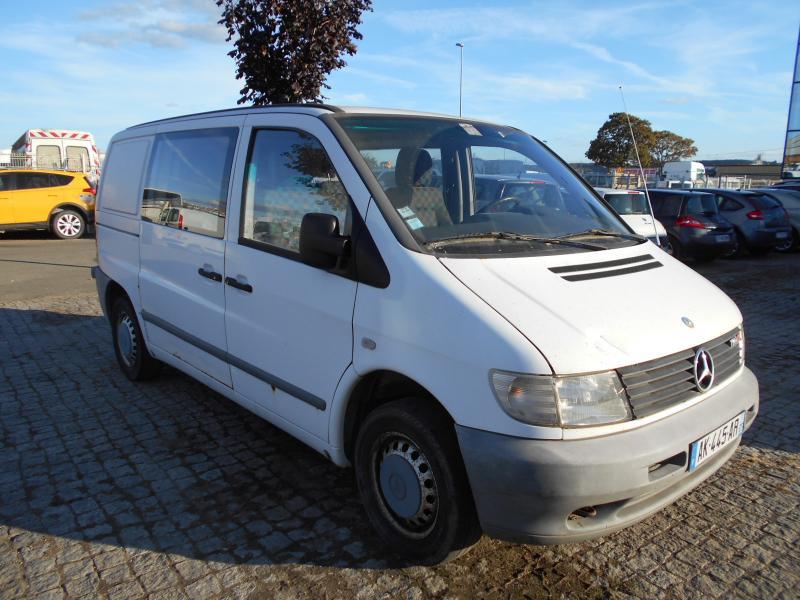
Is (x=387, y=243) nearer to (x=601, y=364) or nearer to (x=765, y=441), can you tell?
(x=601, y=364)

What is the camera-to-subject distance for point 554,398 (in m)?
2.34

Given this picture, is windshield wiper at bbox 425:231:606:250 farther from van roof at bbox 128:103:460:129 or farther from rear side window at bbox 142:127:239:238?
rear side window at bbox 142:127:239:238

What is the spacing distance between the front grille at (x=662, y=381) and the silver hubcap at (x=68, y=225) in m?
17.1

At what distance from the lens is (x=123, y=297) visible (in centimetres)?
530

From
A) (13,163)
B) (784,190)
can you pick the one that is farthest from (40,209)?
(784,190)

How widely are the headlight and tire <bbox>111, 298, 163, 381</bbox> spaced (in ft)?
11.7

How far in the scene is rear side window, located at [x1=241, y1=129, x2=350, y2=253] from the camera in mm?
3135

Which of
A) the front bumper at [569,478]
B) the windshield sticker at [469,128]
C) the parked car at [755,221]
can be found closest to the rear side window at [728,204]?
the parked car at [755,221]

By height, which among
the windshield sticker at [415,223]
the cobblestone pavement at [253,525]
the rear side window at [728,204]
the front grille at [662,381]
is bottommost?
the cobblestone pavement at [253,525]

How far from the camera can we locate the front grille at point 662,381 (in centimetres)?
246

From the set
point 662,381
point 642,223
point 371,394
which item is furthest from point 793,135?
point 371,394

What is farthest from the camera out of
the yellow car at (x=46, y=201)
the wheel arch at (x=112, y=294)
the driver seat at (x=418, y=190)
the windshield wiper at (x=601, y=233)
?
the yellow car at (x=46, y=201)

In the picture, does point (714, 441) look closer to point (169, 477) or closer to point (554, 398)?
point (554, 398)

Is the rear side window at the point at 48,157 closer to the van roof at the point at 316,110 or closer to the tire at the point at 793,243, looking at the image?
the van roof at the point at 316,110
